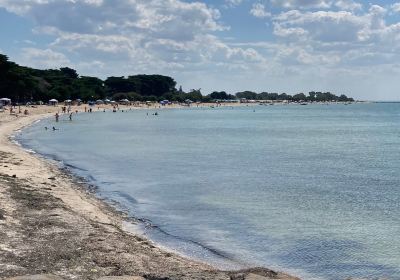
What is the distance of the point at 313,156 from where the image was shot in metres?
44.4

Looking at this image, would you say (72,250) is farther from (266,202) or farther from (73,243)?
(266,202)

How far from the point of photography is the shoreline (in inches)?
427

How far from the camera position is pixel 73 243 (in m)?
13.3

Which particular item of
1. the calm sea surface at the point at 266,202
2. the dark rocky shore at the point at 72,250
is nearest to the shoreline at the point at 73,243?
the dark rocky shore at the point at 72,250

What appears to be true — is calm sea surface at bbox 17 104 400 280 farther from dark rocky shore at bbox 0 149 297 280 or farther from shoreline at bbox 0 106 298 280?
dark rocky shore at bbox 0 149 297 280

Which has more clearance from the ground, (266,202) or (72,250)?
(72,250)

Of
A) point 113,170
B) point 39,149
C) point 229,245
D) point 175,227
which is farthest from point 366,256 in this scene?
point 39,149

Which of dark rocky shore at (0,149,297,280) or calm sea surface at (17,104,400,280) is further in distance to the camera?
calm sea surface at (17,104,400,280)

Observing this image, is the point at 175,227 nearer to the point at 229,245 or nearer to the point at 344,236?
the point at 229,245

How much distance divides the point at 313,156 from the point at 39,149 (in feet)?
72.1

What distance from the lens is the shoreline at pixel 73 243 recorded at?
1084cm

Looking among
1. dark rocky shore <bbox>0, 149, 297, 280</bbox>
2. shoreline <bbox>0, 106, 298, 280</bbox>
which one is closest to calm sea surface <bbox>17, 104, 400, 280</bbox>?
shoreline <bbox>0, 106, 298, 280</bbox>

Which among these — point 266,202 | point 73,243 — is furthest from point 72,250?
point 266,202

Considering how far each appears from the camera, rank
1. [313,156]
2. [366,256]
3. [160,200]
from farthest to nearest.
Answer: [313,156]
[160,200]
[366,256]
